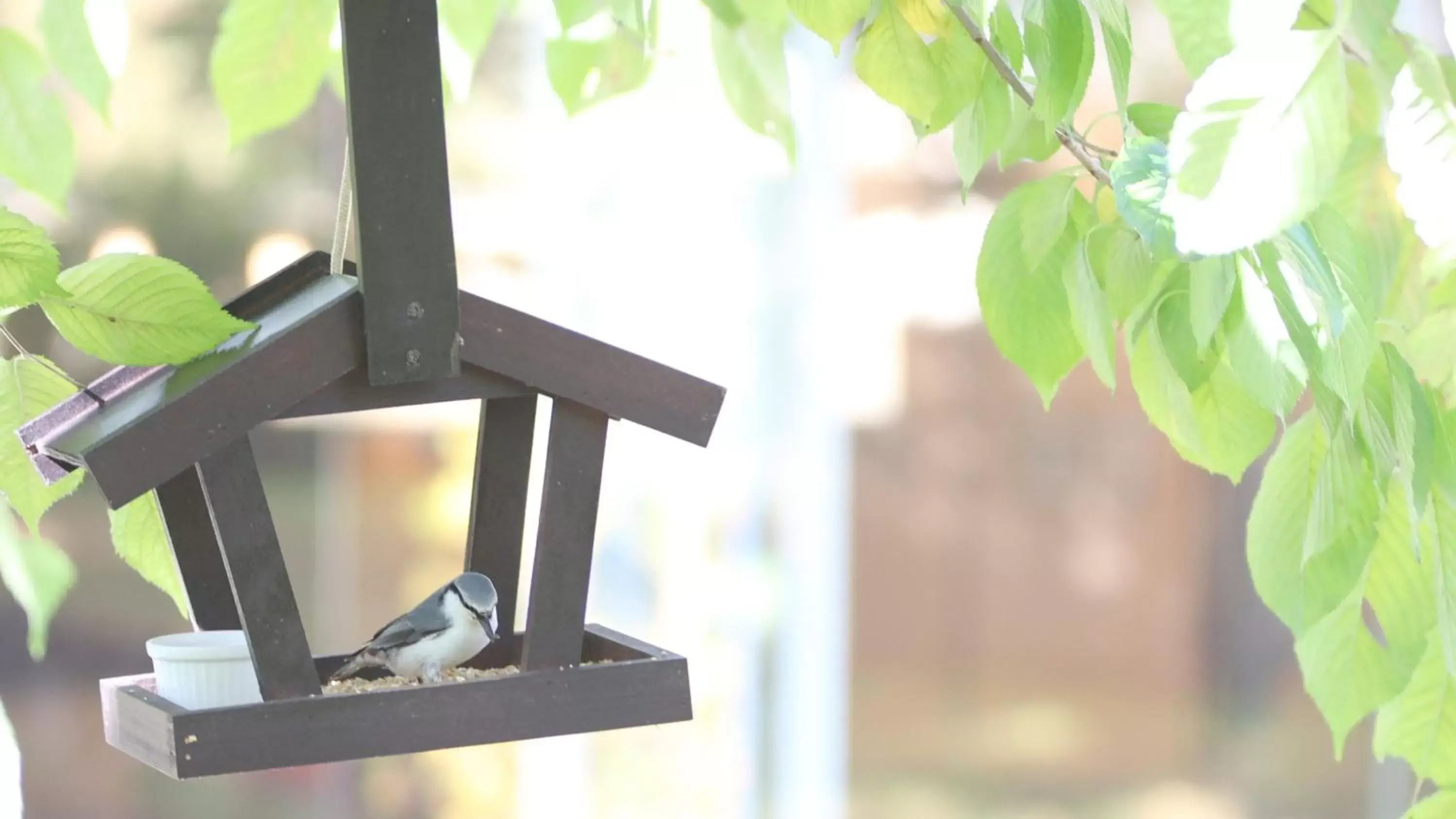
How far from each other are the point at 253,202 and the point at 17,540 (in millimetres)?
1527

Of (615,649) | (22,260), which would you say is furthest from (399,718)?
(22,260)

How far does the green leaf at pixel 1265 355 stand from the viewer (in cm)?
50

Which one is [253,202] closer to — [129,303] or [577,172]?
[577,172]

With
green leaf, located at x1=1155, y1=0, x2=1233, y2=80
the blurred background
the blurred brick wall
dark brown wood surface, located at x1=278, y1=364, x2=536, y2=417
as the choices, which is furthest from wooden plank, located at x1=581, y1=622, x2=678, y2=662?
the blurred brick wall

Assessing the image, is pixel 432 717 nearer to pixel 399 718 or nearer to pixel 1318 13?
pixel 399 718

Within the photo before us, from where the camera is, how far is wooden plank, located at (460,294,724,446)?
64 cm

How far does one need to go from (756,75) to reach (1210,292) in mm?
387

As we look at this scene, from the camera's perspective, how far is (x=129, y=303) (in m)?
0.58

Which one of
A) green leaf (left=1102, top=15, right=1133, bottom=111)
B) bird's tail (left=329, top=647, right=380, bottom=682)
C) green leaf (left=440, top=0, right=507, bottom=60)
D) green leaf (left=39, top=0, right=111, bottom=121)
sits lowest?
bird's tail (left=329, top=647, right=380, bottom=682)

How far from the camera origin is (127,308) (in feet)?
1.89

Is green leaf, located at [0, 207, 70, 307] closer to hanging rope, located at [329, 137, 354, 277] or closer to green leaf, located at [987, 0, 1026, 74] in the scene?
hanging rope, located at [329, 137, 354, 277]

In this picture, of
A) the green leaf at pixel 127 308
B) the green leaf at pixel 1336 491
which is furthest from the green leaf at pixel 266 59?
the green leaf at pixel 1336 491

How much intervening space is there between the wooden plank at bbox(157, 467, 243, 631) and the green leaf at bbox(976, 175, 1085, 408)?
15.0 inches

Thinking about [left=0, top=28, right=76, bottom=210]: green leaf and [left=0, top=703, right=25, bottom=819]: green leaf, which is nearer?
[left=0, top=703, right=25, bottom=819]: green leaf
